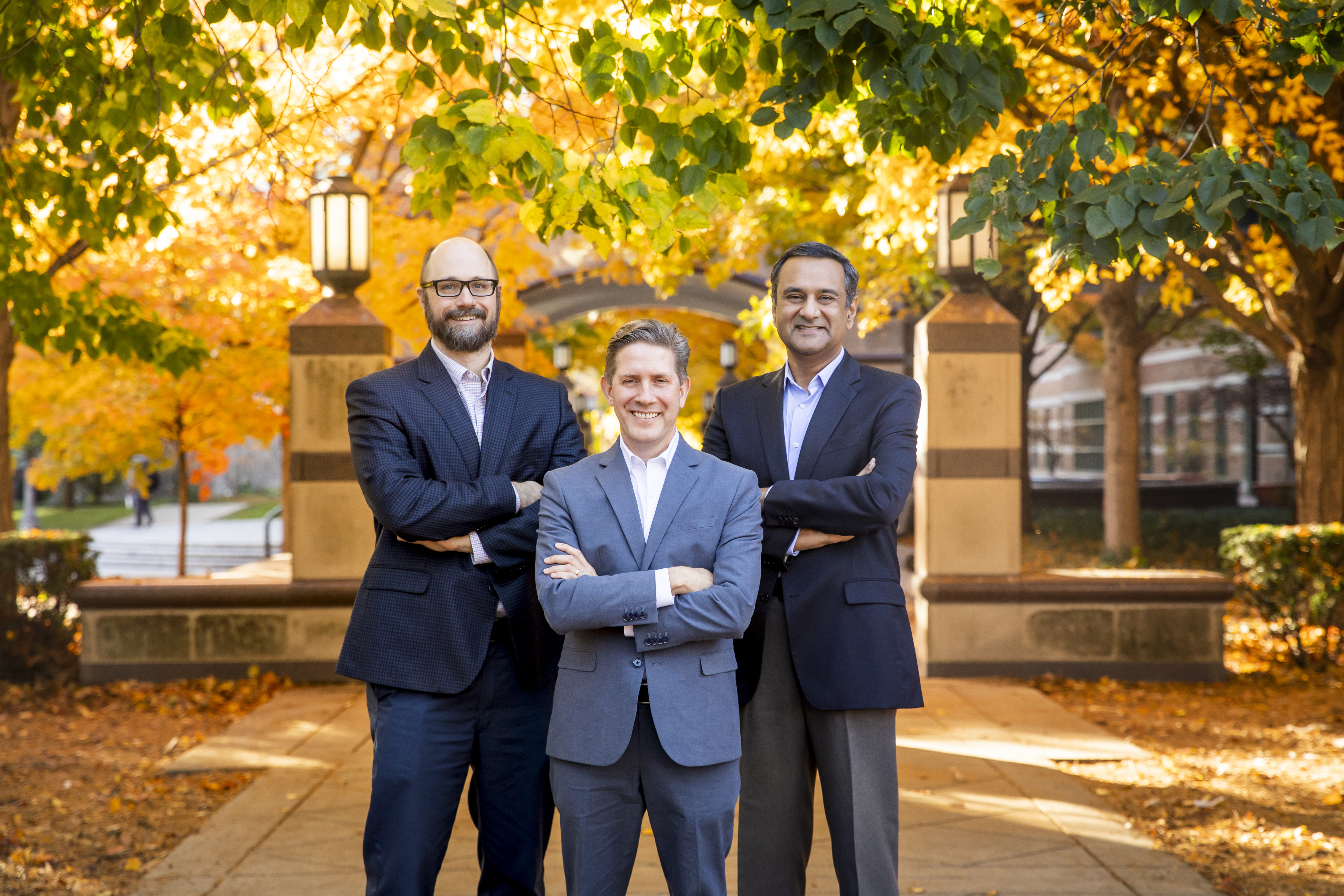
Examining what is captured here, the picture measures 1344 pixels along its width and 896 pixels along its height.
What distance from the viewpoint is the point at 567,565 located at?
289 centimetres

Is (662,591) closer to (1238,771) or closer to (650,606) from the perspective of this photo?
(650,606)

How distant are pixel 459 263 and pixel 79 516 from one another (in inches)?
1510

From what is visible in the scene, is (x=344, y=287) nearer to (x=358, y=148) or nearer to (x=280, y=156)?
(x=280, y=156)

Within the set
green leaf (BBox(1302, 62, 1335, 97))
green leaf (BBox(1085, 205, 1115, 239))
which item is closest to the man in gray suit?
green leaf (BBox(1085, 205, 1115, 239))

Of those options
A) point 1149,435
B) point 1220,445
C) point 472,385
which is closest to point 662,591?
point 472,385

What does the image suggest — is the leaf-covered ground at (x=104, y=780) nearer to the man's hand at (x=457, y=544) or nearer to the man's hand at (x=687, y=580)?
the man's hand at (x=457, y=544)

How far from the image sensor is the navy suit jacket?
127 inches

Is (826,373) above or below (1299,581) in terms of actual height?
above

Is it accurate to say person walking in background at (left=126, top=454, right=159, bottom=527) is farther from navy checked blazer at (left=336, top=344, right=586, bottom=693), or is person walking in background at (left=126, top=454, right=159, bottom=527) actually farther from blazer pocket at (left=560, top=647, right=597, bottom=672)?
blazer pocket at (left=560, top=647, right=597, bottom=672)

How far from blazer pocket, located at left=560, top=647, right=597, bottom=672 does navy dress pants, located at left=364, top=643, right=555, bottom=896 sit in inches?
14.5

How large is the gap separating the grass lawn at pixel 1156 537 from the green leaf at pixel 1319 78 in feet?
38.8

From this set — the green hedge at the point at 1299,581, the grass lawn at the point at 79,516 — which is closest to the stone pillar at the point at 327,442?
the green hedge at the point at 1299,581

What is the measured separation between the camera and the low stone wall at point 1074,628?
314 inches

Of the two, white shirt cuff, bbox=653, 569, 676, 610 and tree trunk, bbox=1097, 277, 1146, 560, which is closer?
white shirt cuff, bbox=653, 569, 676, 610
